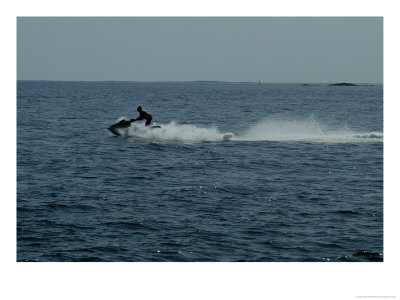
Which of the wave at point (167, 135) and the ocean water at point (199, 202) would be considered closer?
the ocean water at point (199, 202)

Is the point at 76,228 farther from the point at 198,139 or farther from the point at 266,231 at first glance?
the point at 198,139

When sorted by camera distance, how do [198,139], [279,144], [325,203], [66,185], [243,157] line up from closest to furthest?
[325,203] → [66,185] → [243,157] → [279,144] → [198,139]

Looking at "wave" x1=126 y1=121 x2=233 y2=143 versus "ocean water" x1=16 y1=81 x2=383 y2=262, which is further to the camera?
"wave" x1=126 y1=121 x2=233 y2=143

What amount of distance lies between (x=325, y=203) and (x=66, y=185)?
38.3ft

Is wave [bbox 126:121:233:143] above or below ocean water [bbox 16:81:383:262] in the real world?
above

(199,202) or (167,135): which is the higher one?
(167,135)

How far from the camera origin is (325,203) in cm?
2266

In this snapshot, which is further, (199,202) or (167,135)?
(167,135)

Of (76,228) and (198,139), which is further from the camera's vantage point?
(198,139)

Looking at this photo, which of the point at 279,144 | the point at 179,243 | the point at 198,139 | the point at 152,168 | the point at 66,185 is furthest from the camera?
the point at 198,139

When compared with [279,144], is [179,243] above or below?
below

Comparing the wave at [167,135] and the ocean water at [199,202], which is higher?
the wave at [167,135]
